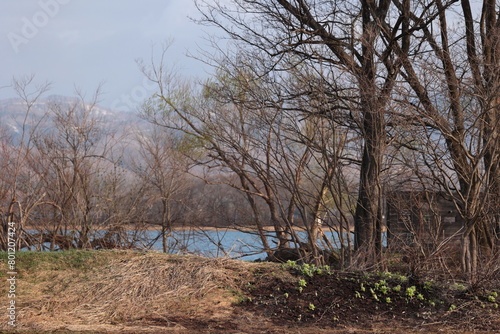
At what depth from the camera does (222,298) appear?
5.50 metres

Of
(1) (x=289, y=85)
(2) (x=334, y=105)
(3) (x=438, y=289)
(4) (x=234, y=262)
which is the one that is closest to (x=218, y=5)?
(1) (x=289, y=85)

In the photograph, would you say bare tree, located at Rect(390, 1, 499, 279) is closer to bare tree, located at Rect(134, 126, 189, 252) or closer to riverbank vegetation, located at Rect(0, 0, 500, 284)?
riverbank vegetation, located at Rect(0, 0, 500, 284)

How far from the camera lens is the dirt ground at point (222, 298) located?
4867 mm

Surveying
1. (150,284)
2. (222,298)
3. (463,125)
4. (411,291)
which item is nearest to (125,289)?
(150,284)

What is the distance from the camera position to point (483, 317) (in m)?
5.25

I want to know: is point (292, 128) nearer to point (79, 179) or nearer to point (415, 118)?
point (415, 118)

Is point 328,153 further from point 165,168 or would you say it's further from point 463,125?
point 165,168

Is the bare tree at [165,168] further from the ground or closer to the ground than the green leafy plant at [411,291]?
further from the ground

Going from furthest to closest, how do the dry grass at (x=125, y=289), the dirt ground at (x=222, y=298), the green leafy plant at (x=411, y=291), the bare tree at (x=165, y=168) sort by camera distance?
the bare tree at (x=165, y=168) → the green leafy plant at (x=411, y=291) → the dry grass at (x=125, y=289) → the dirt ground at (x=222, y=298)

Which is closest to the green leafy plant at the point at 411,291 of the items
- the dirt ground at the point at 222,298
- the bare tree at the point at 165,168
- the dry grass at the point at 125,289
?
the dirt ground at the point at 222,298

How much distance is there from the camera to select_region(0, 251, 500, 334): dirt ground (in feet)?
16.0

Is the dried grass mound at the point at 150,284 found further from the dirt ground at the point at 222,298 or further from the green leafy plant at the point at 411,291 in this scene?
the green leafy plant at the point at 411,291

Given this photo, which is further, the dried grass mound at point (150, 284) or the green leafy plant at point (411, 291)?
the green leafy plant at point (411, 291)

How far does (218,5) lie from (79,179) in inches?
178
